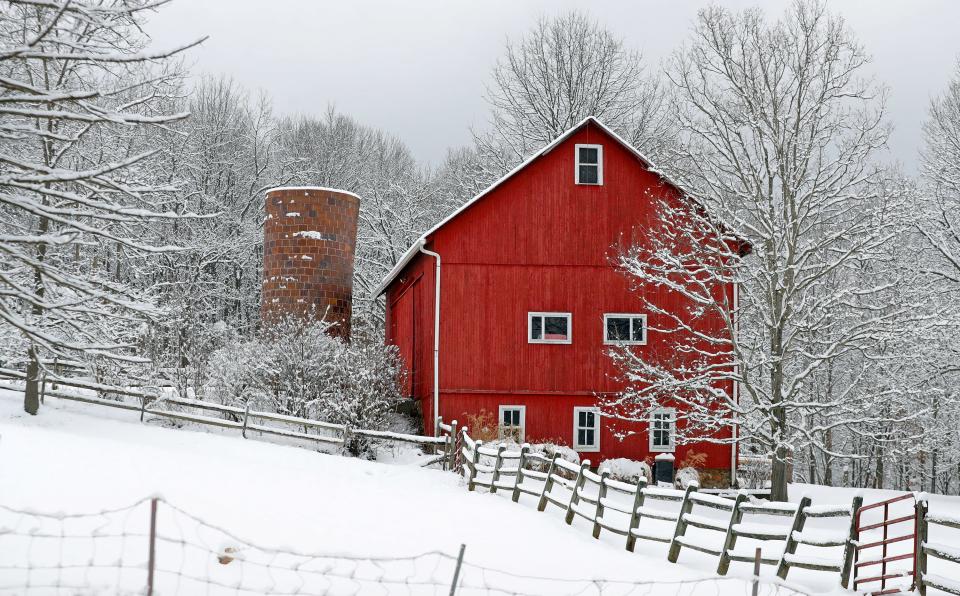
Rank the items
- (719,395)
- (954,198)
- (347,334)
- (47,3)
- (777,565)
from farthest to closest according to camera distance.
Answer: (347,334), (954,198), (719,395), (777,565), (47,3)

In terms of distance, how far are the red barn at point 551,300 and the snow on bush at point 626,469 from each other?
0.81 m

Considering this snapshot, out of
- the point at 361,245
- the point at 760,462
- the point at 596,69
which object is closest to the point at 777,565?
the point at 760,462

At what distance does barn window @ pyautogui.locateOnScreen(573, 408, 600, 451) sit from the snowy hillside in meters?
4.94

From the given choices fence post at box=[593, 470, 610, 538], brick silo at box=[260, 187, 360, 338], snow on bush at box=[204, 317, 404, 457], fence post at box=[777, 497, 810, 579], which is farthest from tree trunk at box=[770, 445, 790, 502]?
brick silo at box=[260, 187, 360, 338]

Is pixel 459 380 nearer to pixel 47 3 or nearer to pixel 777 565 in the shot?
pixel 777 565

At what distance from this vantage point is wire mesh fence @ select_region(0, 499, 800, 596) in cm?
877

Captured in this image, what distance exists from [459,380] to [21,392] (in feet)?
34.7

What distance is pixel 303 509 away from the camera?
13977 mm

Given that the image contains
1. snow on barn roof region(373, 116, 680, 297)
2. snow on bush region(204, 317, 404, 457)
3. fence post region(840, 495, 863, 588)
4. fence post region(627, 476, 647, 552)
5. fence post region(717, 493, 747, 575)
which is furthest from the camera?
snow on bush region(204, 317, 404, 457)

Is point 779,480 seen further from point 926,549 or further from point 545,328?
point 926,549

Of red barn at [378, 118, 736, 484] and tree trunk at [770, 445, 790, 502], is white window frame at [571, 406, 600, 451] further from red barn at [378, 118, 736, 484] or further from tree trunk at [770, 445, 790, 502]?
tree trunk at [770, 445, 790, 502]

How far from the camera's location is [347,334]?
95.0 feet

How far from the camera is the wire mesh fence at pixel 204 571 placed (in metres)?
8.77

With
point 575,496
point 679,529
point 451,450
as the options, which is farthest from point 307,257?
point 679,529
